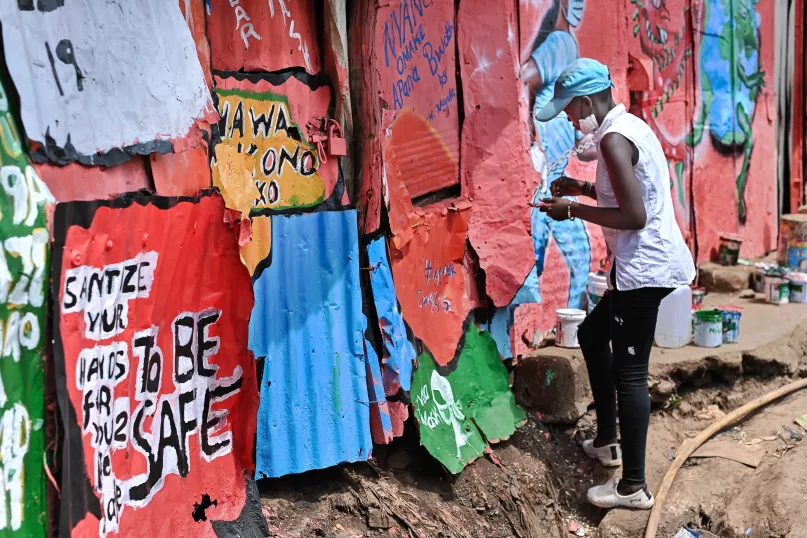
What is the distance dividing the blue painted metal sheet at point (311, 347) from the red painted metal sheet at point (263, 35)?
60cm

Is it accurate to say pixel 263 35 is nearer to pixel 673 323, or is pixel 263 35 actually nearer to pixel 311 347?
pixel 311 347

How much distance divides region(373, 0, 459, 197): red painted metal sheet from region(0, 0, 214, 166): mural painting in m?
1.06

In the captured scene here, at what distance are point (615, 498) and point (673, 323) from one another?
174 centimetres

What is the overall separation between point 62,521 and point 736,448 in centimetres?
341

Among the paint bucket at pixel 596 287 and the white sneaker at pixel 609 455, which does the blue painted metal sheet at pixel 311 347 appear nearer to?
the white sneaker at pixel 609 455

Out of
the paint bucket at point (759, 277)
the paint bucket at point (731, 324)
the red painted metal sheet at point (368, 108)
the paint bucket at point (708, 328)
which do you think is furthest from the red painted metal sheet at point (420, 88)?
the paint bucket at point (759, 277)

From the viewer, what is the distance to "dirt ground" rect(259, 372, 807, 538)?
3281mm

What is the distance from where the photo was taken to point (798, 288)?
264 inches

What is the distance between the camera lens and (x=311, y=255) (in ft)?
10.7

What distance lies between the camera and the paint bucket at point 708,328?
5.12 metres

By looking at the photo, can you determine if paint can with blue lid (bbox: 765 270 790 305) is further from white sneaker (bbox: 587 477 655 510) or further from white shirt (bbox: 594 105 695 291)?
white shirt (bbox: 594 105 695 291)

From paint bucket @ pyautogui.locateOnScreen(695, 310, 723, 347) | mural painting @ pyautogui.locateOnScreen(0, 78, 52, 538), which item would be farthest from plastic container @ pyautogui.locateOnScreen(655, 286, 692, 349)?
mural painting @ pyautogui.locateOnScreen(0, 78, 52, 538)

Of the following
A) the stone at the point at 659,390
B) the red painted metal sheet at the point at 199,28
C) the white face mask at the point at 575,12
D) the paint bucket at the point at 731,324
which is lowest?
the stone at the point at 659,390

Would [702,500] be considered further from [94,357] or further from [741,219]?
[741,219]
